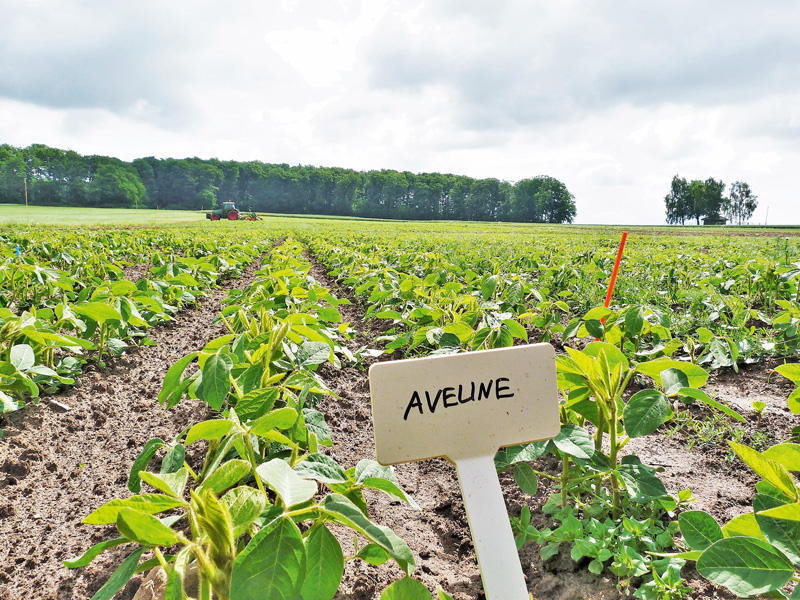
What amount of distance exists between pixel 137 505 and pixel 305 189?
277ft

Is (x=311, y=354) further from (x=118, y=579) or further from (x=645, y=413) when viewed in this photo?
(x=645, y=413)

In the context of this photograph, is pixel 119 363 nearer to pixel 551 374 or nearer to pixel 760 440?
pixel 551 374

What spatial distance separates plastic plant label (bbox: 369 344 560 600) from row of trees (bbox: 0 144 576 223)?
2830 inches

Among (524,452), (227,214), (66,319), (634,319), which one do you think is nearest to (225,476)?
(524,452)

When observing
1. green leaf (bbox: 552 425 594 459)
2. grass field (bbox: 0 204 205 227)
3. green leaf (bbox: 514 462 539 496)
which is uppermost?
grass field (bbox: 0 204 205 227)

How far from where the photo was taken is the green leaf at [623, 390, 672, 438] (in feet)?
3.61

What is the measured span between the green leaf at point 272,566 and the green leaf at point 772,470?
2.34 feet

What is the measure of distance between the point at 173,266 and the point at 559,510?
3451 millimetres

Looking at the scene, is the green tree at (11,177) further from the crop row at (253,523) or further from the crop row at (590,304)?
the crop row at (253,523)

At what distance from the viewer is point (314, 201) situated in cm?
8056

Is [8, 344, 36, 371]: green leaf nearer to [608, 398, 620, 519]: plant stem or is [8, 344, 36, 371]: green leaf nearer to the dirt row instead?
the dirt row

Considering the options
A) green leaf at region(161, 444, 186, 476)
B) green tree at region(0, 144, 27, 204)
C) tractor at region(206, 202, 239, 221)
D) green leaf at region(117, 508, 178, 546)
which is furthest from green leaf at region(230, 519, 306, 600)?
green tree at region(0, 144, 27, 204)

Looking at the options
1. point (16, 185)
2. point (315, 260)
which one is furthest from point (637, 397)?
point (16, 185)

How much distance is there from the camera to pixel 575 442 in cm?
117
